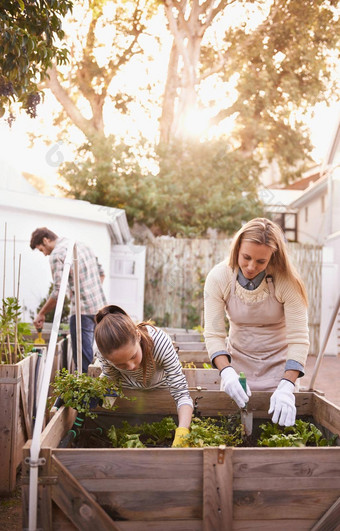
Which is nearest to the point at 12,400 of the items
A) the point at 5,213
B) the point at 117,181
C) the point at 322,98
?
the point at 5,213

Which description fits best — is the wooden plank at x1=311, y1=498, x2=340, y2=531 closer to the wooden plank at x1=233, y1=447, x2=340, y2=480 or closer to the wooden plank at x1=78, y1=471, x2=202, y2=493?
the wooden plank at x1=233, y1=447, x2=340, y2=480

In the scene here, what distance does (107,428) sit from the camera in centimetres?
311

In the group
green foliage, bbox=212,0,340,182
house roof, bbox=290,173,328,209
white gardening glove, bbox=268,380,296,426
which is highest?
green foliage, bbox=212,0,340,182

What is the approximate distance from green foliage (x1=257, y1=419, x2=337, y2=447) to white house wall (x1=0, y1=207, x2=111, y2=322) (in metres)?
5.61

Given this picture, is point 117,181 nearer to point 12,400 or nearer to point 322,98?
point 322,98

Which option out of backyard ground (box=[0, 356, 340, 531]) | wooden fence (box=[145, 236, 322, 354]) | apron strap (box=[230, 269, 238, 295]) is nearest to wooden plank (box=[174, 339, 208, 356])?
backyard ground (box=[0, 356, 340, 531])

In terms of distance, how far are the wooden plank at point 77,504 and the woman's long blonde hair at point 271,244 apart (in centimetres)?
143

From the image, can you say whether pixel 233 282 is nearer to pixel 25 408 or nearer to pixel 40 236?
pixel 25 408

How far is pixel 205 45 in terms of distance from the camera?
18.3 meters

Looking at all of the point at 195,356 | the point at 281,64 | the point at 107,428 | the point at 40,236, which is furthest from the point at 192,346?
the point at 281,64

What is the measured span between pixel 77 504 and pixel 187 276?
1045 cm

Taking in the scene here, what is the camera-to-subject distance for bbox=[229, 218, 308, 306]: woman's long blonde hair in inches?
119

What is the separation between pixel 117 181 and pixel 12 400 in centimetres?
1048

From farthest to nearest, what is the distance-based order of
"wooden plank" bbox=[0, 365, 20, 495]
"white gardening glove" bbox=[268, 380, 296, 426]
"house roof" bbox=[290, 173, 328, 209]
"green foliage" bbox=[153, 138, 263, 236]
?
1. "house roof" bbox=[290, 173, 328, 209]
2. "green foliage" bbox=[153, 138, 263, 236]
3. "wooden plank" bbox=[0, 365, 20, 495]
4. "white gardening glove" bbox=[268, 380, 296, 426]
